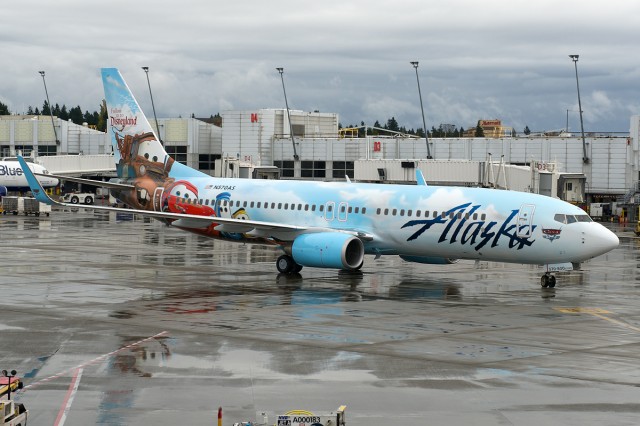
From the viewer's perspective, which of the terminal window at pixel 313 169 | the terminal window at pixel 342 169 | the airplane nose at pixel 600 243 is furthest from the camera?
the terminal window at pixel 313 169

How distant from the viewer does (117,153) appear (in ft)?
177

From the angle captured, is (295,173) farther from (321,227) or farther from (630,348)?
(630,348)

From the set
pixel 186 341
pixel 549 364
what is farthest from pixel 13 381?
pixel 549 364

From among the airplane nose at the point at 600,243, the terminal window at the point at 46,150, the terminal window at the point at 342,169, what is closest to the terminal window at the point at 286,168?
the terminal window at the point at 342,169

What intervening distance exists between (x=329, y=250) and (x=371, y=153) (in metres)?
74.9

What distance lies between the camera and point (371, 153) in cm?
11619

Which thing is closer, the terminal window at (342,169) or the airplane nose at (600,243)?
the airplane nose at (600,243)

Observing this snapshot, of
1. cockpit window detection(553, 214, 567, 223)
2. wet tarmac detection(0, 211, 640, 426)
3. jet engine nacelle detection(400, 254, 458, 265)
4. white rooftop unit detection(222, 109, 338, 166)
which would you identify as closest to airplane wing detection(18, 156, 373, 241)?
wet tarmac detection(0, 211, 640, 426)

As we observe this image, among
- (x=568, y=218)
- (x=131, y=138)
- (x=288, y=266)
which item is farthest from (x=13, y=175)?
(x=568, y=218)

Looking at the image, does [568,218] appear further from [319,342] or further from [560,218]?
[319,342]

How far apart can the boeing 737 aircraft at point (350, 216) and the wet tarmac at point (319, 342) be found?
64.0 inches

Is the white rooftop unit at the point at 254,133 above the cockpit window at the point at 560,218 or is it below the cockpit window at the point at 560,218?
above

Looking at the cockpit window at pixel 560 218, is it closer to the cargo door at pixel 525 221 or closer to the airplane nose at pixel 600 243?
the cargo door at pixel 525 221

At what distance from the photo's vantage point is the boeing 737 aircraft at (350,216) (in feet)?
132
